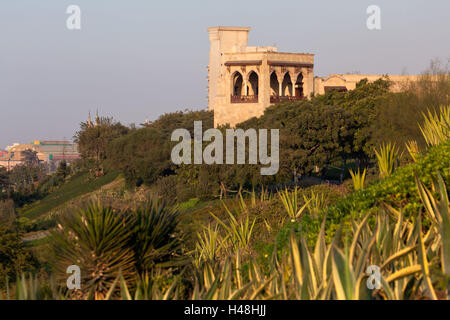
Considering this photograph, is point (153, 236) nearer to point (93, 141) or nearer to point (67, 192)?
point (67, 192)

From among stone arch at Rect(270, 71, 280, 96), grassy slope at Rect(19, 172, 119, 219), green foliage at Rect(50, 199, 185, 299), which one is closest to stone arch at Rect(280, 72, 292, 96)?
stone arch at Rect(270, 71, 280, 96)

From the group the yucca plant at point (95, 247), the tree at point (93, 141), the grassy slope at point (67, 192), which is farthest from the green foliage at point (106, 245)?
the tree at point (93, 141)

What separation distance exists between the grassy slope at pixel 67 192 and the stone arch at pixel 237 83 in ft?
49.9

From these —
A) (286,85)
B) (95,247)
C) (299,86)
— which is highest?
(286,85)

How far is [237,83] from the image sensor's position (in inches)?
1907

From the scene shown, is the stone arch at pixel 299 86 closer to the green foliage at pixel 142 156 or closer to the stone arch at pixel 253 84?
the stone arch at pixel 253 84

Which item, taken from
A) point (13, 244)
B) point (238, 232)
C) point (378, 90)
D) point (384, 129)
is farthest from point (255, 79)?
point (238, 232)

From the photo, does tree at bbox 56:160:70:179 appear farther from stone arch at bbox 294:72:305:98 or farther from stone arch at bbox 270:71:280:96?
stone arch at bbox 294:72:305:98

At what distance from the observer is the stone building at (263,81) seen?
44688 millimetres

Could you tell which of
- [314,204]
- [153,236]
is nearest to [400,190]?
A: [153,236]

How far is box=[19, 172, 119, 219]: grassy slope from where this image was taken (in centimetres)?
4853

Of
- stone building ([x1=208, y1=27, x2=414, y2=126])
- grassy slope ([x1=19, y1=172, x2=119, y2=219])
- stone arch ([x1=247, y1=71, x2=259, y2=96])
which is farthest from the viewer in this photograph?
grassy slope ([x1=19, y1=172, x2=119, y2=219])

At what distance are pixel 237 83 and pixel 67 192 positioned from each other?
19.2m

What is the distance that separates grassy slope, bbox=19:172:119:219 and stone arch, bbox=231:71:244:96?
1520cm
